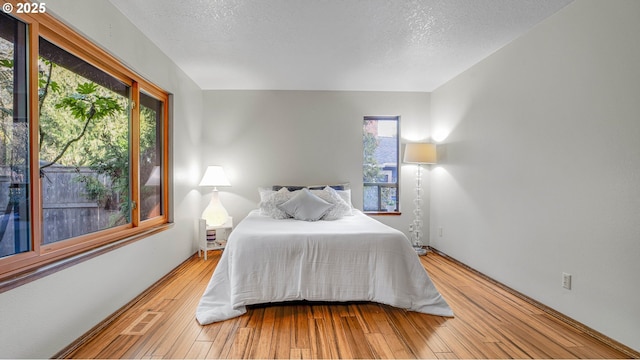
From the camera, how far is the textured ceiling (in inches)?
86.8

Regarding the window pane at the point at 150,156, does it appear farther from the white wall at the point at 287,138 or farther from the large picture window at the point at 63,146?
the white wall at the point at 287,138

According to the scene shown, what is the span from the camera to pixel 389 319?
7.24ft

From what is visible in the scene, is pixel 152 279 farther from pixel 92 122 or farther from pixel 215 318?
pixel 92 122

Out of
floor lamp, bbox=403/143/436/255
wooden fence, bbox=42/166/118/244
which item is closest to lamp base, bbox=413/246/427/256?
floor lamp, bbox=403/143/436/255

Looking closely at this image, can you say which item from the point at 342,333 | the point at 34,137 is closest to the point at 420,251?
the point at 342,333

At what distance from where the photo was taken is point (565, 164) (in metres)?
2.23

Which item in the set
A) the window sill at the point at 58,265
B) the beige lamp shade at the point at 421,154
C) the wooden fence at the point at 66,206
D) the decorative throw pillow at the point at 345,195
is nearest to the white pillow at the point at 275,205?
the decorative throw pillow at the point at 345,195

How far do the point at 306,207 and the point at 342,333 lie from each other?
1.49 metres

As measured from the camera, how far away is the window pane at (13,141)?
4.86ft

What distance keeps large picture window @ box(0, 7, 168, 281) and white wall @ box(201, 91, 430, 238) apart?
1437 mm

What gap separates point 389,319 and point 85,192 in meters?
2.47

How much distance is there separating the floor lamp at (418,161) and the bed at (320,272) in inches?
69.7

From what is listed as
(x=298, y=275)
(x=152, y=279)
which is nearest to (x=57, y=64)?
(x=152, y=279)

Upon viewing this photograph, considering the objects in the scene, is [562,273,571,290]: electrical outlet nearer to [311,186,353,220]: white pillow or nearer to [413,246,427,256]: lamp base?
[413,246,427,256]: lamp base
